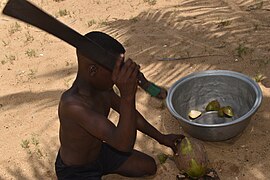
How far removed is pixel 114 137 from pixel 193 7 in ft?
10.5

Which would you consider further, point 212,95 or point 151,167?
point 212,95

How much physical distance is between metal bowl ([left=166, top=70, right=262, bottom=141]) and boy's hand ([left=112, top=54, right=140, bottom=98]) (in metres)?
0.93

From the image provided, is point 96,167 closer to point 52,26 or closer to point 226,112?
point 226,112

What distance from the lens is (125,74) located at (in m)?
1.81

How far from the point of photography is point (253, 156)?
2.77 meters

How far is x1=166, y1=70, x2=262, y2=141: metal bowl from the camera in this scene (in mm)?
2842

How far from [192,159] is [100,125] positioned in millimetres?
679

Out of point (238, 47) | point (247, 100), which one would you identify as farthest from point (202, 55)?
point (247, 100)

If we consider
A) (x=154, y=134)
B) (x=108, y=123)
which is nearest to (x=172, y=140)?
(x=154, y=134)

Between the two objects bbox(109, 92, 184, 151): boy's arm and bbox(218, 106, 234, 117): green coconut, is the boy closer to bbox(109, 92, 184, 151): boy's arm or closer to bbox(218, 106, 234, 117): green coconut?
bbox(109, 92, 184, 151): boy's arm

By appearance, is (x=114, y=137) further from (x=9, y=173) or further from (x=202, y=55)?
(x=202, y=55)

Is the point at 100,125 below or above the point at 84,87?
below

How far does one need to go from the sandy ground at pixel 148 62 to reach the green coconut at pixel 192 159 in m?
0.21

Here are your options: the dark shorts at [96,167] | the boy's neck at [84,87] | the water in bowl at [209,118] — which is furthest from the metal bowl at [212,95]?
the boy's neck at [84,87]
